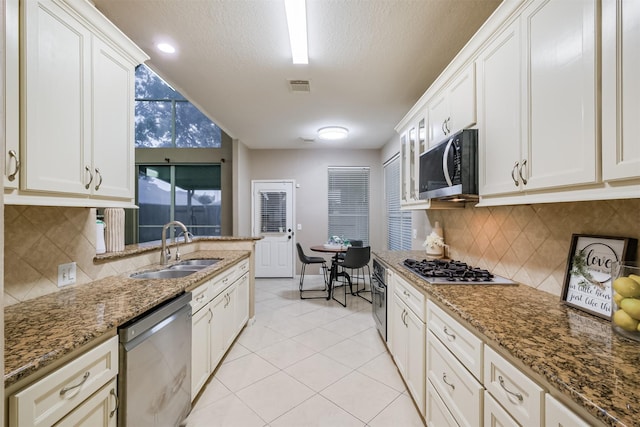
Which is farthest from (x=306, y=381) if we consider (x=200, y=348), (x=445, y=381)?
(x=445, y=381)

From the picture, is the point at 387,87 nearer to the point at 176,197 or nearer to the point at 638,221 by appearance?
the point at 638,221

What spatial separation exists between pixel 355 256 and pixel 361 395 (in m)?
2.01

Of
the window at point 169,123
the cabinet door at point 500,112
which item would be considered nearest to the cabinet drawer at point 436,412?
the cabinet door at point 500,112

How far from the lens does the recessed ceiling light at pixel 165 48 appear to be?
6.98 feet

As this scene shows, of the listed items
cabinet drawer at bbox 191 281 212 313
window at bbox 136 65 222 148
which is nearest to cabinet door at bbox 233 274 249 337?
cabinet drawer at bbox 191 281 212 313

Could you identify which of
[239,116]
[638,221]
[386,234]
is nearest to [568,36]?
[638,221]

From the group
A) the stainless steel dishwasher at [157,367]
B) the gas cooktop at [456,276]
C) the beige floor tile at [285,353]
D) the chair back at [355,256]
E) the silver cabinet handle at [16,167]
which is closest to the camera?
the silver cabinet handle at [16,167]

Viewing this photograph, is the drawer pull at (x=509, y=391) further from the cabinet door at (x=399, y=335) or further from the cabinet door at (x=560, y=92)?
the cabinet door at (x=399, y=335)

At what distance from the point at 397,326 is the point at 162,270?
Result: 6.48ft

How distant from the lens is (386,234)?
5.28m

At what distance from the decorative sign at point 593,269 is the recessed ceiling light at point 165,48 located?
9.72 feet

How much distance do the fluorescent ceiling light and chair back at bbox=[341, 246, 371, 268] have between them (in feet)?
7.98

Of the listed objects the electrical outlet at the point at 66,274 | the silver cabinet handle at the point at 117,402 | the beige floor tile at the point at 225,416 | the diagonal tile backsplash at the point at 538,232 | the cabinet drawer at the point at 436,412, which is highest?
the diagonal tile backsplash at the point at 538,232

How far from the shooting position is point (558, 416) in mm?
714
